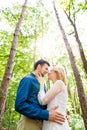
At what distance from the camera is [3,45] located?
13234 millimetres

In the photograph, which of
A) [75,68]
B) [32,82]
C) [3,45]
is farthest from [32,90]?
[3,45]

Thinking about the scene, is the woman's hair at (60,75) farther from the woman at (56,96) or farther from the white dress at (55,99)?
the white dress at (55,99)

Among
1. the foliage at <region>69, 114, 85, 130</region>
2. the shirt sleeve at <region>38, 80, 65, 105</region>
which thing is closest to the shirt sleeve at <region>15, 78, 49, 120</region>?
the shirt sleeve at <region>38, 80, 65, 105</region>

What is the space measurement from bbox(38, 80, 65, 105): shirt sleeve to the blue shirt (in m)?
0.07

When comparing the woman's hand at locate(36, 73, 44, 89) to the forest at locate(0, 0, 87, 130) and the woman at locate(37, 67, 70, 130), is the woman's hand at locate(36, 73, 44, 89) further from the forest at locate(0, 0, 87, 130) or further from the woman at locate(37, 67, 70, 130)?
the forest at locate(0, 0, 87, 130)

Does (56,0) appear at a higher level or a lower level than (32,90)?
higher

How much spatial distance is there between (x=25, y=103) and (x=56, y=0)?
11.9 metres

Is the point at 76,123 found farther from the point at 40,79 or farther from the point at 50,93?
the point at 50,93

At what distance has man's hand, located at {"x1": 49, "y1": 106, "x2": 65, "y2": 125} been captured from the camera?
330cm

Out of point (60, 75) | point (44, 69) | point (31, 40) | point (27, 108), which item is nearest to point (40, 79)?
point (44, 69)

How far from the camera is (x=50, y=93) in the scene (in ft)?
11.2

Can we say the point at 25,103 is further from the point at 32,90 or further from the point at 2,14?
the point at 2,14

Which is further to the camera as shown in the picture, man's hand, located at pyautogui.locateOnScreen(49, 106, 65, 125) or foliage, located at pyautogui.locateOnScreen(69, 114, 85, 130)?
foliage, located at pyautogui.locateOnScreen(69, 114, 85, 130)

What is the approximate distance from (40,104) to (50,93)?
207 mm
